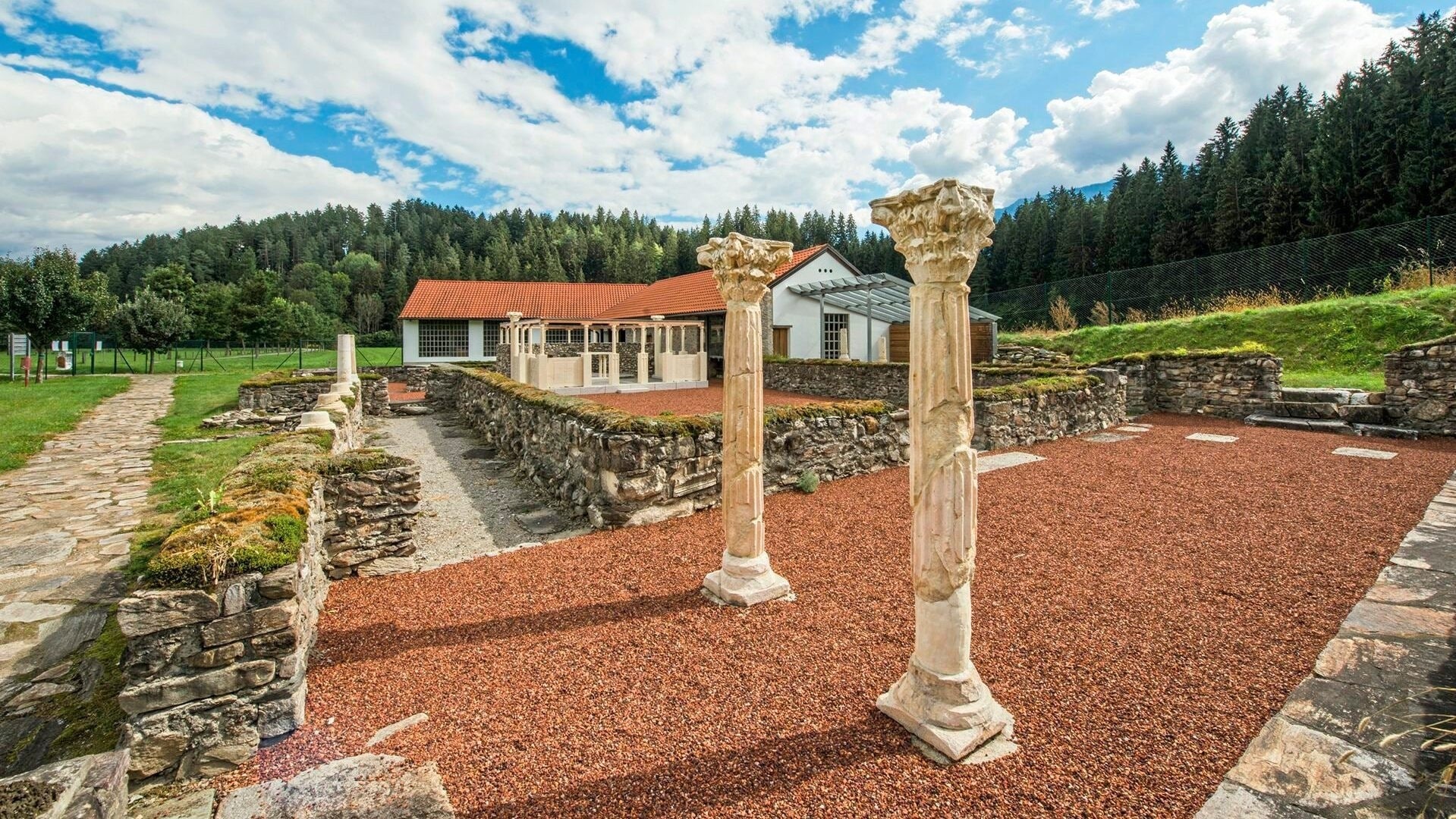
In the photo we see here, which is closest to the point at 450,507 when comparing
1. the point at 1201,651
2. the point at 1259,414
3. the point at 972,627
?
the point at 972,627

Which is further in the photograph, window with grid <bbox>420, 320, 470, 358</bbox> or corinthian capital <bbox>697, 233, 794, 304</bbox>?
window with grid <bbox>420, 320, 470, 358</bbox>

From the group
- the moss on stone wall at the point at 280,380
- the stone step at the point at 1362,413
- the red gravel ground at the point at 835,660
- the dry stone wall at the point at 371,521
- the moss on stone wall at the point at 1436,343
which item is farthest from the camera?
the moss on stone wall at the point at 280,380

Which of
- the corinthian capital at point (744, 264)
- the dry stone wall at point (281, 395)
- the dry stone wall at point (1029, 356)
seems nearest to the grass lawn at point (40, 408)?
the dry stone wall at point (281, 395)

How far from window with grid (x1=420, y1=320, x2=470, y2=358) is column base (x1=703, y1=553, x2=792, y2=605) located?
3055 cm

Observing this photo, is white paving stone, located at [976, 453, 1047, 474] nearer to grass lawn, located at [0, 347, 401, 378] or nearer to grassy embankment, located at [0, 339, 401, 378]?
grassy embankment, located at [0, 339, 401, 378]

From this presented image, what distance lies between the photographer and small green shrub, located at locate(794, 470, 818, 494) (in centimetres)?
782

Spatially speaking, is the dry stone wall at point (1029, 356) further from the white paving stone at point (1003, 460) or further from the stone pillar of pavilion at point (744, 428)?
the stone pillar of pavilion at point (744, 428)

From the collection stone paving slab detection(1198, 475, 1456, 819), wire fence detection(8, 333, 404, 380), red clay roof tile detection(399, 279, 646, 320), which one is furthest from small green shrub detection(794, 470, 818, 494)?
red clay roof tile detection(399, 279, 646, 320)

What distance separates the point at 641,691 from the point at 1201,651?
10.5ft

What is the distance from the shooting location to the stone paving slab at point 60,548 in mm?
3797

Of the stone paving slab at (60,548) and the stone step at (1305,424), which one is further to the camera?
the stone step at (1305,424)

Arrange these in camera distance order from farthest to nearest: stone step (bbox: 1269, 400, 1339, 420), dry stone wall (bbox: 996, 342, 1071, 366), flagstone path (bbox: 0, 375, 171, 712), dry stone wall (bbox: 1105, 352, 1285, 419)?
dry stone wall (bbox: 996, 342, 1071, 366) → dry stone wall (bbox: 1105, 352, 1285, 419) → stone step (bbox: 1269, 400, 1339, 420) → flagstone path (bbox: 0, 375, 171, 712)

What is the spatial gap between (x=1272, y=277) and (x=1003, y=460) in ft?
67.2

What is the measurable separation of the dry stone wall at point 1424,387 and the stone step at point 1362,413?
99mm
